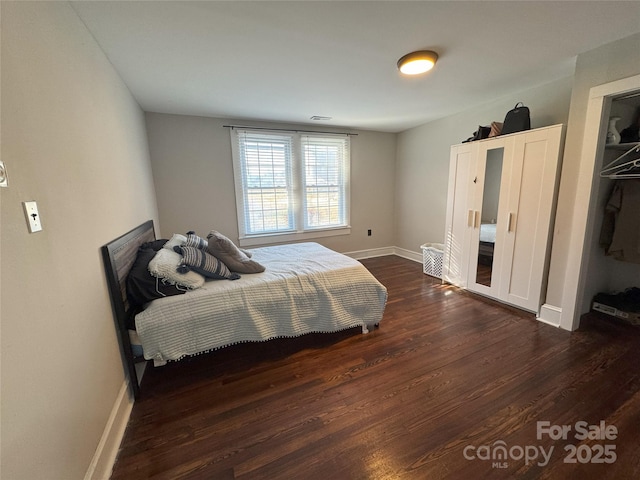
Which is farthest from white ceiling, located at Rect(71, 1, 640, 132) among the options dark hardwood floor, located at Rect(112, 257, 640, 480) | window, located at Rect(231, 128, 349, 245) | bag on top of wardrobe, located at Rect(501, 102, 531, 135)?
dark hardwood floor, located at Rect(112, 257, 640, 480)

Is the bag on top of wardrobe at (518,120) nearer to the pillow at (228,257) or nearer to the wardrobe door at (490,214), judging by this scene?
the wardrobe door at (490,214)

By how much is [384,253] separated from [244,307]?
12.4 feet

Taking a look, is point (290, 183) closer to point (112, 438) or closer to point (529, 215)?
point (529, 215)

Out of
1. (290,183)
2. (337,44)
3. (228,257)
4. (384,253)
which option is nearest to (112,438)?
(228,257)

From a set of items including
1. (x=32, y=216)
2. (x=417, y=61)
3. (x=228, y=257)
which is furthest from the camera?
(x=228, y=257)

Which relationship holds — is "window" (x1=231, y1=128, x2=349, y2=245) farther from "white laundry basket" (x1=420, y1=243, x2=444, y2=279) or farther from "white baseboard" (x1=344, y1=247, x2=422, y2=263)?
"white laundry basket" (x1=420, y1=243, x2=444, y2=279)

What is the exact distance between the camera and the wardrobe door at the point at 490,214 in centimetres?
275

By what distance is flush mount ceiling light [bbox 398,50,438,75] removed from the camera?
77.2 inches

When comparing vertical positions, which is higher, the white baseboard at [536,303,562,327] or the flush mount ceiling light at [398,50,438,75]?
the flush mount ceiling light at [398,50,438,75]

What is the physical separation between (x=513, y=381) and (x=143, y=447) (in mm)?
2337

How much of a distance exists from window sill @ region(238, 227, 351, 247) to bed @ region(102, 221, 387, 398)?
1500 millimetres

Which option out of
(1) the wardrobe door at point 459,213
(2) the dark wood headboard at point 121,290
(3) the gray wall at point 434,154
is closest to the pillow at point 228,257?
(2) the dark wood headboard at point 121,290

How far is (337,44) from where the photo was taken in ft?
6.11

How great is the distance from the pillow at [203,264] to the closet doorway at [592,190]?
3.00 m
